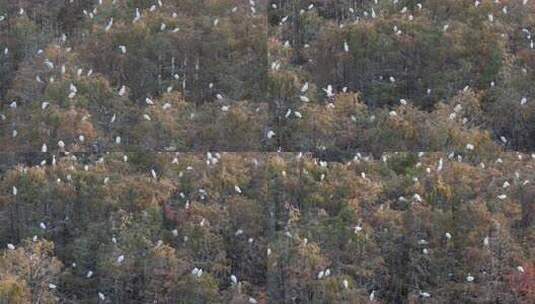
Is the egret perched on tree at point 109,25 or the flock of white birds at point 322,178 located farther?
the egret perched on tree at point 109,25

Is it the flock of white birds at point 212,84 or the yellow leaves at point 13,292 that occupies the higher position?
the flock of white birds at point 212,84

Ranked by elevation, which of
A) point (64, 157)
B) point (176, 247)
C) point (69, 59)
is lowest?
point (176, 247)

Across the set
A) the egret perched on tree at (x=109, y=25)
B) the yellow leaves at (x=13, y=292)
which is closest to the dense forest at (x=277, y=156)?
the egret perched on tree at (x=109, y=25)

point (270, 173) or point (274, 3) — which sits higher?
point (274, 3)

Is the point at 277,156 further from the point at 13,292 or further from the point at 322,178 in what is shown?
the point at 13,292

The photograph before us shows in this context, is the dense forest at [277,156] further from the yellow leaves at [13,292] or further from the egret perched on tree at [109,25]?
the yellow leaves at [13,292]

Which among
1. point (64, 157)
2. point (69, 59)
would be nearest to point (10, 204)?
point (64, 157)

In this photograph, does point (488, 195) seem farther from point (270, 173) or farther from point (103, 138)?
point (103, 138)

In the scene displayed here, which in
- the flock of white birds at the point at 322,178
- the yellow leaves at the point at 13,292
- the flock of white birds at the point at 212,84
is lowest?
the yellow leaves at the point at 13,292

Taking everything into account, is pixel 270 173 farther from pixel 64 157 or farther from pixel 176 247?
pixel 64 157
